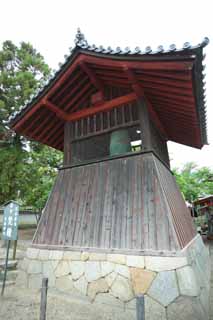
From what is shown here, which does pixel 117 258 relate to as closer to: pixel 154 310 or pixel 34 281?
pixel 154 310

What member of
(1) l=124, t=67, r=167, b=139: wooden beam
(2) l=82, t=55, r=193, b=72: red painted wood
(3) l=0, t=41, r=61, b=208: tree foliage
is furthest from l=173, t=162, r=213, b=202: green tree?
(2) l=82, t=55, r=193, b=72: red painted wood

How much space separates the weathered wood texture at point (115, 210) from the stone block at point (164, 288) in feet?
1.27

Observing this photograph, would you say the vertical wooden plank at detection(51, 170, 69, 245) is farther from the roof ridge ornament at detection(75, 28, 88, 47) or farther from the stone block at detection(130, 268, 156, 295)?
the roof ridge ornament at detection(75, 28, 88, 47)

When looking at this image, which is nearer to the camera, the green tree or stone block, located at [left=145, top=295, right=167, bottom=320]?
stone block, located at [left=145, top=295, right=167, bottom=320]

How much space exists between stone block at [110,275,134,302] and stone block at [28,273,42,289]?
63.1 inches

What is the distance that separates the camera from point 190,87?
3.67m

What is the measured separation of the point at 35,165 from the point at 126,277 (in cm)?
1056

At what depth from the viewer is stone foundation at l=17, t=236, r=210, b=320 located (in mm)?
2975

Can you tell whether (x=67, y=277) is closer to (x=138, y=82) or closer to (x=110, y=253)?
(x=110, y=253)

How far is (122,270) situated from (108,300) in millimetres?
532

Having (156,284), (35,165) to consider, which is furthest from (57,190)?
(35,165)

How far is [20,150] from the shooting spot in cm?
1276

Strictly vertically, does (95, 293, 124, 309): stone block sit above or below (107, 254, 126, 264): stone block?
below

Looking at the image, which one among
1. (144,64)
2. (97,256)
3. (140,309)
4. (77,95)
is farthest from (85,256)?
(77,95)
